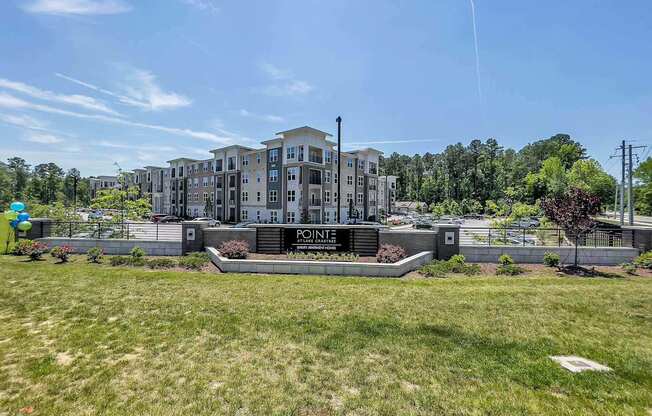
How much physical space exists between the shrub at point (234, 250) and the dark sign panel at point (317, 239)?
221cm

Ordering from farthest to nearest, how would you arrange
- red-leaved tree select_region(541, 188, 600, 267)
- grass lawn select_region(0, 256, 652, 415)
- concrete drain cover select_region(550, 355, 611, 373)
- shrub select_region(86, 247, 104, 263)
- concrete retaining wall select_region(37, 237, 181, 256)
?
concrete retaining wall select_region(37, 237, 181, 256) < shrub select_region(86, 247, 104, 263) < red-leaved tree select_region(541, 188, 600, 267) < concrete drain cover select_region(550, 355, 611, 373) < grass lawn select_region(0, 256, 652, 415)

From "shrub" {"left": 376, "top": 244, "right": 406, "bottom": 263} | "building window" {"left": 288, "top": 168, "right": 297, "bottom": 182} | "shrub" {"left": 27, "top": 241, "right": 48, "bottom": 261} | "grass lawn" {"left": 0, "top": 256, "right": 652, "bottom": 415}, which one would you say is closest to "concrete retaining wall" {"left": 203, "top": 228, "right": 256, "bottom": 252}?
"grass lawn" {"left": 0, "top": 256, "right": 652, "bottom": 415}

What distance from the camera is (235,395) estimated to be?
3.99 metres

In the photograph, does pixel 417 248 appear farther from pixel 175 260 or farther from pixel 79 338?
pixel 79 338

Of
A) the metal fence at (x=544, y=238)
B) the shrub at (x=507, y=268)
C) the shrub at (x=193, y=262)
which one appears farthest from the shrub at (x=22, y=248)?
the shrub at (x=507, y=268)

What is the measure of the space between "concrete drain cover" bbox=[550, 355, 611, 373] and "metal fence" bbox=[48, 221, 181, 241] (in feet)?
55.4

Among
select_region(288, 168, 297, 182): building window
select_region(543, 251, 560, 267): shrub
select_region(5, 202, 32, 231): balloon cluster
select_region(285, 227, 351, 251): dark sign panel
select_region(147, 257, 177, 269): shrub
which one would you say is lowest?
select_region(147, 257, 177, 269): shrub

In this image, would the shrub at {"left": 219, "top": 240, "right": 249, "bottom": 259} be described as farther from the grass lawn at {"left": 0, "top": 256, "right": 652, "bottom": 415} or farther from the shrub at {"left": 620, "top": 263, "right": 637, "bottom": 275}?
the shrub at {"left": 620, "top": 263, "right": 637, "bottom": 275}

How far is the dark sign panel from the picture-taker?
15281 mm

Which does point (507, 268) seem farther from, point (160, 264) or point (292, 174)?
point (292, 174)

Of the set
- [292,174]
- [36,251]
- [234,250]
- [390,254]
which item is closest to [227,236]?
[234,250]

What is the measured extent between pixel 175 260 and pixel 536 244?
17.7 m

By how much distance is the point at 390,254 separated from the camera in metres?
13.5

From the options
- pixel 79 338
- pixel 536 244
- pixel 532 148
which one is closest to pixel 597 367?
pixel 79 338
